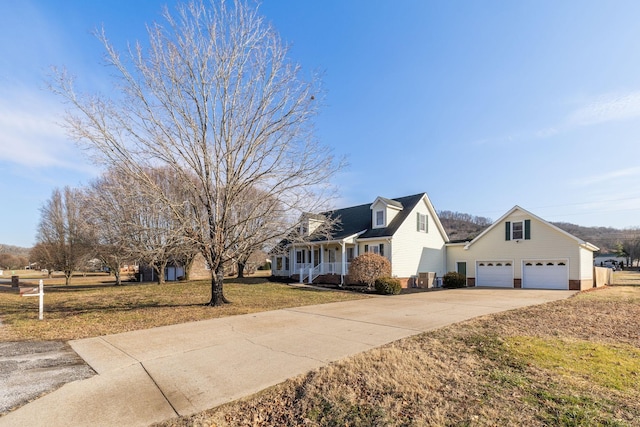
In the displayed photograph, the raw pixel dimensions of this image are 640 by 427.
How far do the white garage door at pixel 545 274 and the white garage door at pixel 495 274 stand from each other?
90 cm

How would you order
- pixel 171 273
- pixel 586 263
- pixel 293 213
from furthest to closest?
1. pixel 171 273
2. pixel 586 263
3. pixel 293 213

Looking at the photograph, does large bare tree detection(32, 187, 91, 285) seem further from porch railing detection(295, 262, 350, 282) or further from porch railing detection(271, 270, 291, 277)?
porch railing detection(295, 262, 350, 282)

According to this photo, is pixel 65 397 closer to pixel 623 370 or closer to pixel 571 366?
pixel 571 366

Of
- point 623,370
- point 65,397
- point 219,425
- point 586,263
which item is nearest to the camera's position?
point 219,425

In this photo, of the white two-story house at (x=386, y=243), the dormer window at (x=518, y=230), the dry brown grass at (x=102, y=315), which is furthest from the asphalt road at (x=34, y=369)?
the dormer window at (x=518, y=230)

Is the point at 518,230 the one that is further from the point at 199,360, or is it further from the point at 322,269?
the point at 199,360

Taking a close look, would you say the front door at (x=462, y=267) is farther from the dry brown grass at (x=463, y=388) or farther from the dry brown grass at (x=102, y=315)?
the dry brown grass at (x=463, y=388)

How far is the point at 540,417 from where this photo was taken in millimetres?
3582

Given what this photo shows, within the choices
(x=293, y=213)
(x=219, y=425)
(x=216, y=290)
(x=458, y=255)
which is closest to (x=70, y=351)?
(x=219, y=425)

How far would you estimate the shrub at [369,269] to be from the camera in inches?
739

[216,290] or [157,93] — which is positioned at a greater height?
[157,93]

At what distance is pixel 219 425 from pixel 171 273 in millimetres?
35918

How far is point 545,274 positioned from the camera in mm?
21797

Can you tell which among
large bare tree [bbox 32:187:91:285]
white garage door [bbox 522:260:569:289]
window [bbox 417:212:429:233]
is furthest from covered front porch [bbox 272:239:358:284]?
large bare tree [bbox 32:187:91:285]
